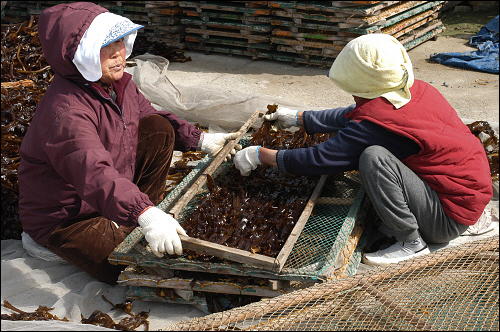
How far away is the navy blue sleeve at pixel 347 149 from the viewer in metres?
2.96

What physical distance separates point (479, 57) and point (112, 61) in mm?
5602

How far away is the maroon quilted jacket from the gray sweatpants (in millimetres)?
1249

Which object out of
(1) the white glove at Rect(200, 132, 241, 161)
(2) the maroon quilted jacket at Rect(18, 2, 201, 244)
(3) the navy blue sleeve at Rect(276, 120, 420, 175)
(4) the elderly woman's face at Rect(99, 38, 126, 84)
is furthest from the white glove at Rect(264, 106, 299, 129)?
(4) the elderly woman's face at Rect(99, 38, 126, 84)

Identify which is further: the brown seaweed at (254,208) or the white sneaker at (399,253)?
the white sneaker at (399,253)

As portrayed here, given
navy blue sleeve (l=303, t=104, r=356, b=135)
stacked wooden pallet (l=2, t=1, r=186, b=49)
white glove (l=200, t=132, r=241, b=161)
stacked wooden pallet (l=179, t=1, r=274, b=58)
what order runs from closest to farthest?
navy blue sleeve (l=303, t=104, r=356, b=135), white glove (l=200, t=132, r=241, b=161), stacked wooden pallet (l=179, t=1, r=274, b=58), stacked wooden pallet (l=2, t=1, r=186, b=49)

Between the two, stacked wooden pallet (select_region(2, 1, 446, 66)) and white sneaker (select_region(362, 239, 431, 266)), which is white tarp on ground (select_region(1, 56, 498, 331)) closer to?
white sneaker (select_region(362, 239, 431, 266))

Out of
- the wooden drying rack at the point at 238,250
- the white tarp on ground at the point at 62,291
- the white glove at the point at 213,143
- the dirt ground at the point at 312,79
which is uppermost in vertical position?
the white glove at the point at 213,143

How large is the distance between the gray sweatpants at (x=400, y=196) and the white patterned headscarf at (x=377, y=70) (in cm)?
34

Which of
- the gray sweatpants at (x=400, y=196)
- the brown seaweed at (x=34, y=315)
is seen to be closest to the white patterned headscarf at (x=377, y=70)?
the gray sweatpants at (x=400, y=196)

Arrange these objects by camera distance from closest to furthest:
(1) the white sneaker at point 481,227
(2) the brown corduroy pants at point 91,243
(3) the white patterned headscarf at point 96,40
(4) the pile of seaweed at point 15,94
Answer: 1. (3) the white patterned headscarf at point 96,40
2. (2) the brown corduroy pants at point 91,243
3. (1) the white sneaker at point 481,227
4. (4) the pile of seaweed at point 15,94

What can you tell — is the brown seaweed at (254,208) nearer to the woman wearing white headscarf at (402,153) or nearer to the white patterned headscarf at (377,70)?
the woman wearing white headscarf at (402,153)

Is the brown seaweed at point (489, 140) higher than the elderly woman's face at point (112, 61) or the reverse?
the reverse

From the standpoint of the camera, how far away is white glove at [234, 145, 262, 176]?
3322 mm

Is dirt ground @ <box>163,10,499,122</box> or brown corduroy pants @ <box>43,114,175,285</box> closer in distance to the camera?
brown corduroy pants @ <box>43,114,175,285</box>
